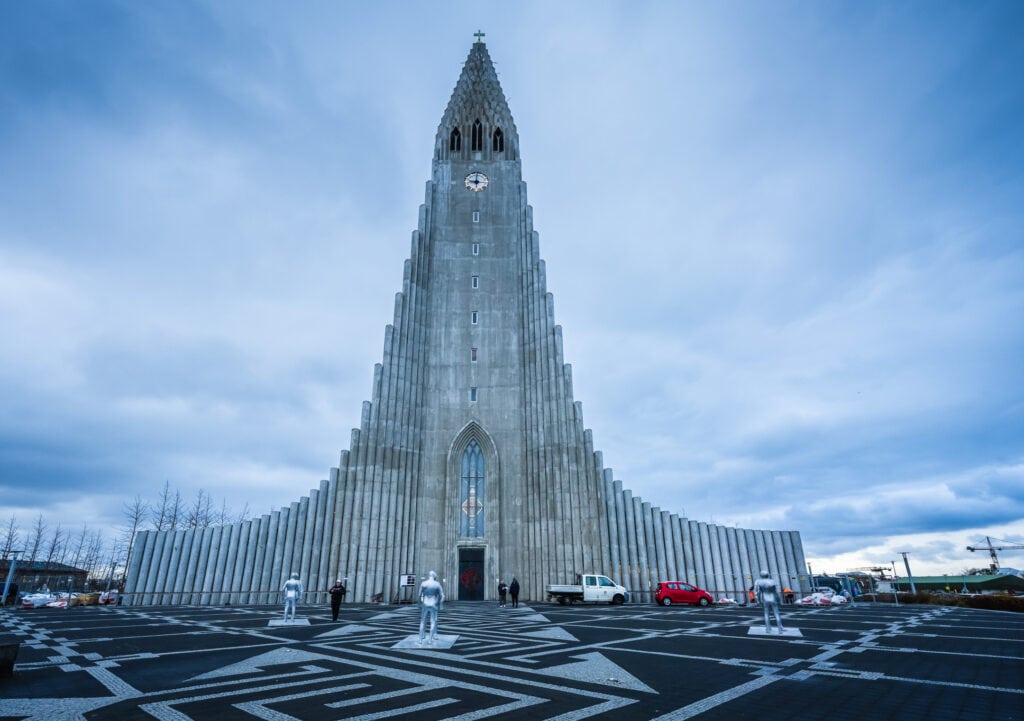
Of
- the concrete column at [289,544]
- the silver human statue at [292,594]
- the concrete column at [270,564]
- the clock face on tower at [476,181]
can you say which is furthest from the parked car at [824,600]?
the clock face on tower at [476,181]

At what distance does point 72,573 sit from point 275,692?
85.9 m

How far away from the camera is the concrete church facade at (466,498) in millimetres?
32809

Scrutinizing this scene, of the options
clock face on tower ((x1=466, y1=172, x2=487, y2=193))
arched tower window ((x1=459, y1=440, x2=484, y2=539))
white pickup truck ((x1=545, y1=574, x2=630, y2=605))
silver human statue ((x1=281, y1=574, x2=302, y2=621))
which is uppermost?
clock face on tower ((x1=466, y1=172, x2=487, y2=193))

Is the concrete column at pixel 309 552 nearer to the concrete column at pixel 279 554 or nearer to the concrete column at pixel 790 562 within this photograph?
the concrete column at pixel 279 554

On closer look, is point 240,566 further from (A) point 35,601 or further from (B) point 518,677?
(B) point 518,677

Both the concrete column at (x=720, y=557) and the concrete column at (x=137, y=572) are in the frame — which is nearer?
the concrete column at (x=720, y=557)

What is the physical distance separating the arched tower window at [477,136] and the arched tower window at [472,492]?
2701 centimetres

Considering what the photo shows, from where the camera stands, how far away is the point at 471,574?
1325 inches

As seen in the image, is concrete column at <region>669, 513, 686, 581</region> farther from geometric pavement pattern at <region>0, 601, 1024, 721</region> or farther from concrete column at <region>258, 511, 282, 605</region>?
concrete column at <region>258, 511, 282, 605</region>

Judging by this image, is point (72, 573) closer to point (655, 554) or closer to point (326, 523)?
point (326, 523)

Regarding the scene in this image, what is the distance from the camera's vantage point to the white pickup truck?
2928 centimetres

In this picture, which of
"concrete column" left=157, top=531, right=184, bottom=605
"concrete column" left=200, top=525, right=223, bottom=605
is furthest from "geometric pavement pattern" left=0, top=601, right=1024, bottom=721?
"concrete column" left=157, top=531, right=184, bottom=605

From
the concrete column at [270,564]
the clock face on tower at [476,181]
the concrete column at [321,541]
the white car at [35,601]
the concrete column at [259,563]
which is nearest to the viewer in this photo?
the concrete column at [321,541]

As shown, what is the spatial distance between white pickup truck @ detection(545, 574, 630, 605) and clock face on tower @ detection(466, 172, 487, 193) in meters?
31.6
